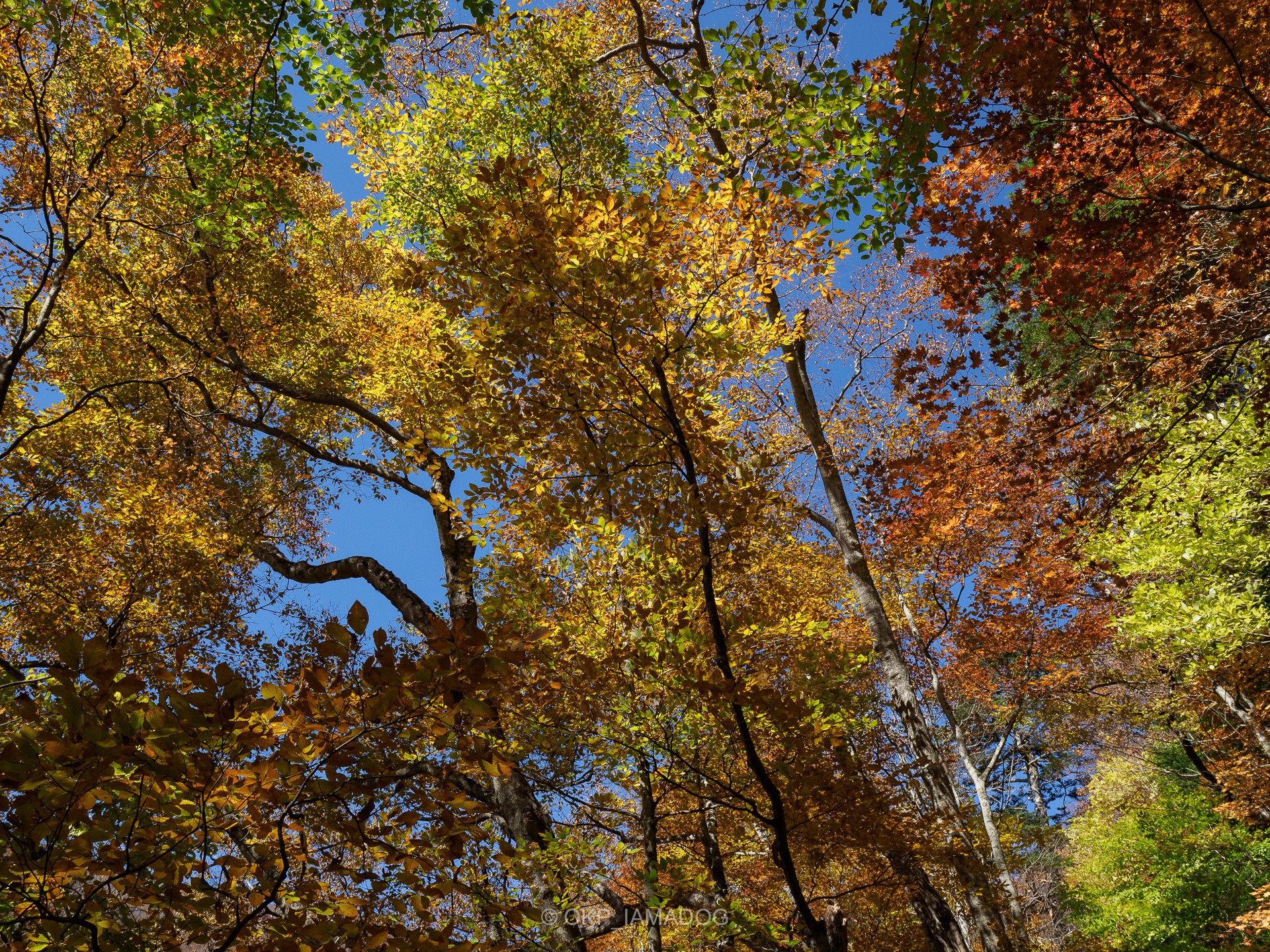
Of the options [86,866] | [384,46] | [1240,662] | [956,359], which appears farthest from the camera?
[1240,662]

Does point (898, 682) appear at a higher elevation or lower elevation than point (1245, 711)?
higher

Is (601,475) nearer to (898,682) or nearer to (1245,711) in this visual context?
(898,682)

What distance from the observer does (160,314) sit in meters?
9.76

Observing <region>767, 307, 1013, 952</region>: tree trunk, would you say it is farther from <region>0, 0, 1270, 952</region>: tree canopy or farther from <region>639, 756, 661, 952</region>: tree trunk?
<region>639, 756, 661, 952</region>: tree trunk

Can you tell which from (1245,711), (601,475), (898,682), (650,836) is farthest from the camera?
(1245,711)

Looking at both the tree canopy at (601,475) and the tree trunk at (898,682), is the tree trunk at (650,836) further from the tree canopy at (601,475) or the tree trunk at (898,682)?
the tree trunk at (898,682)

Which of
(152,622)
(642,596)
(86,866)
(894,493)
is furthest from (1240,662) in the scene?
(152,622)

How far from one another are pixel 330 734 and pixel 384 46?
579 cm

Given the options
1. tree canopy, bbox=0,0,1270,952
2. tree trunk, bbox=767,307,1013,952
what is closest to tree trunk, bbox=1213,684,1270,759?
tree canopy, bbox=0,0,1270,952

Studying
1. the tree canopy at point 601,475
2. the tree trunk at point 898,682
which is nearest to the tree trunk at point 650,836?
the tree canopy at point 601,475

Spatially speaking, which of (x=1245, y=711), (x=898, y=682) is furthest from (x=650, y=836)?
(x=1245, y=711)

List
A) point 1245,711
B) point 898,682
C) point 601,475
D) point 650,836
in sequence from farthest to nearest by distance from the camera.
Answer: point 1245,711
point 898,682
point 650,836
point 601,475

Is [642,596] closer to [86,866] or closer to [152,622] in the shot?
[86,866]

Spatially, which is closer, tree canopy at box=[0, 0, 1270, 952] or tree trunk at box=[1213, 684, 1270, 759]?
tree canopy at box=[0, 0, 1270, 952]
